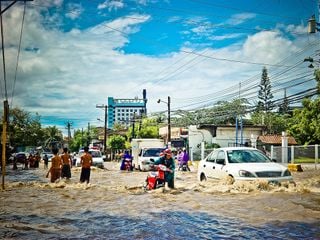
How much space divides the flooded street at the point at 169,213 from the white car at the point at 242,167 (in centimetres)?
28

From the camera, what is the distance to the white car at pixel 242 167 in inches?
478

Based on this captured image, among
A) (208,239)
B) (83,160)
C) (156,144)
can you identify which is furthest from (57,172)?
(156,144)

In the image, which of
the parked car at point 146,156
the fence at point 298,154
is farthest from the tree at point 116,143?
the parked car at point 146,156

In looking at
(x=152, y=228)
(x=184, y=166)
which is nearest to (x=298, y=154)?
(x=184, y=166)

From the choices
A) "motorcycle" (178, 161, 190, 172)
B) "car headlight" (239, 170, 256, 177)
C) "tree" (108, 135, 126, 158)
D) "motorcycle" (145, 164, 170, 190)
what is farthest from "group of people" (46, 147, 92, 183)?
"tree" (108, 135, 126, 158)

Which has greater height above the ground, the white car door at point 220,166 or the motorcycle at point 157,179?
the white car door at point 220,166

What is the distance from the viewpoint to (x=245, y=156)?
1366 cm

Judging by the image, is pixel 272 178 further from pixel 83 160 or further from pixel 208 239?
pixel 83 160

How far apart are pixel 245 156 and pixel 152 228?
6.68 meters

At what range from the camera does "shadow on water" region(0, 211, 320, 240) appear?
282 inches

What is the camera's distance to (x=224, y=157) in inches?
538

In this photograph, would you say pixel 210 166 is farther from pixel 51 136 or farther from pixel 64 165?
pixel 51 136

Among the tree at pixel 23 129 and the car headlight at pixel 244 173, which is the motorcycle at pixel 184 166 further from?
the tree at pixel 23 129

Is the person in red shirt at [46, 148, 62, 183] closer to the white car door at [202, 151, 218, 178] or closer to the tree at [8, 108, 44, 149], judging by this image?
the white car door at [202, 151, 218, 178]
